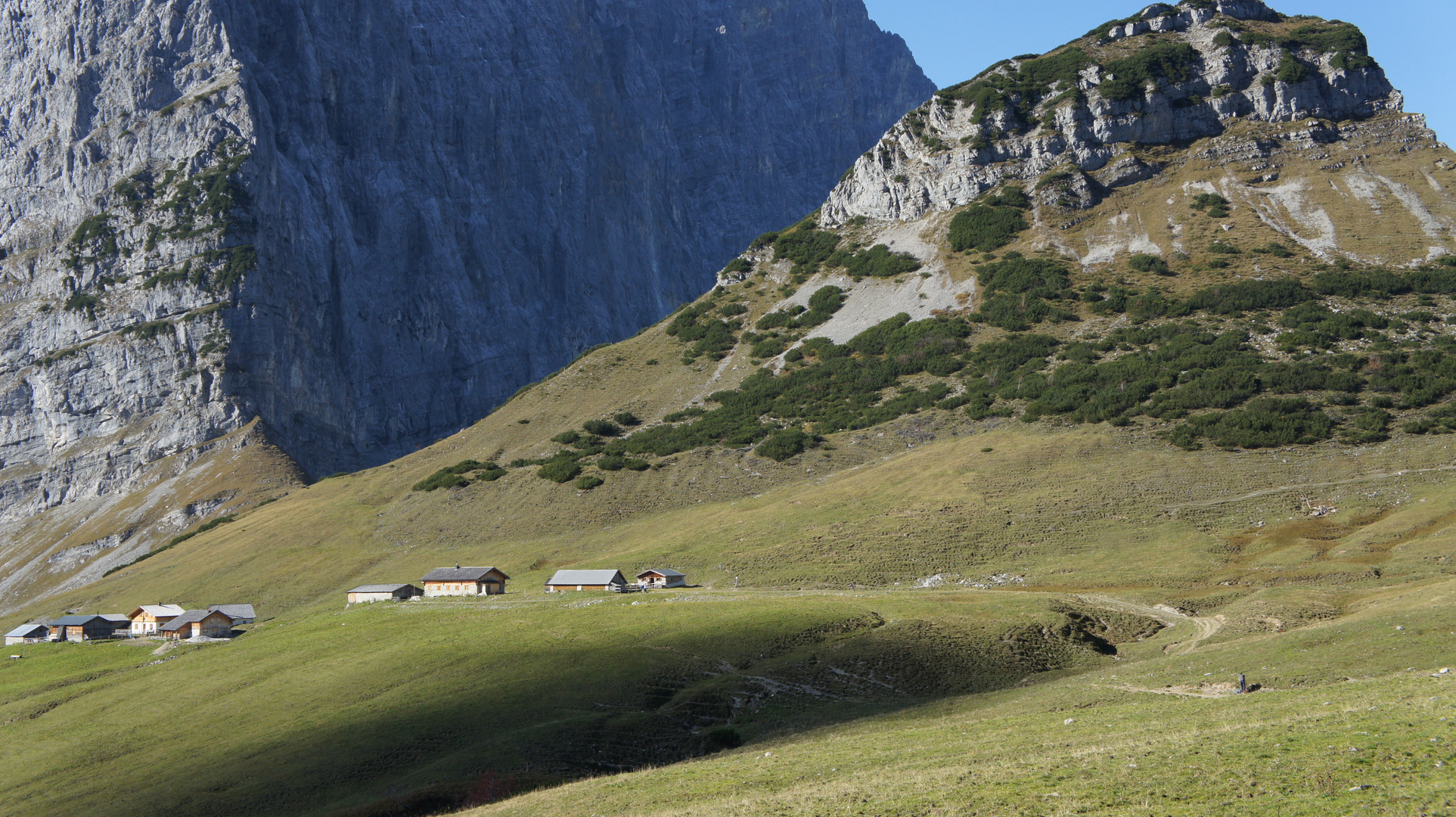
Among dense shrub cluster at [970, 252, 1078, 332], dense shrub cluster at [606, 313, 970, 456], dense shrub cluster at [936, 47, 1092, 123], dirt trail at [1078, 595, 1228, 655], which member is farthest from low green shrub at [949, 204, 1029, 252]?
dirt trail at [1078, 595, 1228, 655]

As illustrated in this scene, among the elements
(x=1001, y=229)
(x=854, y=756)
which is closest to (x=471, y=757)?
(x=854, y=756)

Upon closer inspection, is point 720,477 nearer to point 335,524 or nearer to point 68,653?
point 335,524

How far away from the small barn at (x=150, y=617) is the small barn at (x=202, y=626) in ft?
24.9

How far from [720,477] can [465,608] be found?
42.6 m

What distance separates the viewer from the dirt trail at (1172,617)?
161 feet

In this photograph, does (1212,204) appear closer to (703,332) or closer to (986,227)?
(986,227)

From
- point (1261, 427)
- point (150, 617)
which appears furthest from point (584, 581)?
point (1261, 427)

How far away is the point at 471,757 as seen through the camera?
39938 mm

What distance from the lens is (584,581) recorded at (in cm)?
8288

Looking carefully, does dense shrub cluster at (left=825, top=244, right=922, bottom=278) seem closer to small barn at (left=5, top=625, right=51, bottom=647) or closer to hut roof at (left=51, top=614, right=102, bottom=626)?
hut roof at (left=51, top=614, right=102, bottom=626)

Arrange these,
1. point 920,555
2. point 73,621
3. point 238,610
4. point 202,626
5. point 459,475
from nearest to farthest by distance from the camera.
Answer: point 920,555, point 202,626, point 238,610, point 73,621, point 459,475

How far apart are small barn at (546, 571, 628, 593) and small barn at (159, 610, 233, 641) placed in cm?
2729

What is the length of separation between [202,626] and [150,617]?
14349mm

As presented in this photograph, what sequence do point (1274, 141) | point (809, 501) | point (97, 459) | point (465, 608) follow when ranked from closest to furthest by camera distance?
point (465, 608), point (809, 501), point (1274, 141), point (97, 459)
